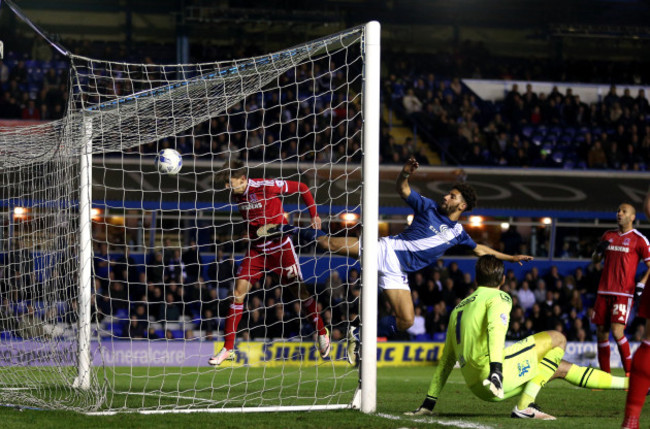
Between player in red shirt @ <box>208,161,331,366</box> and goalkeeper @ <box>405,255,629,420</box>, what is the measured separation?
8.97 ft

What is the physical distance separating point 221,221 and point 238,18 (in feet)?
24.1

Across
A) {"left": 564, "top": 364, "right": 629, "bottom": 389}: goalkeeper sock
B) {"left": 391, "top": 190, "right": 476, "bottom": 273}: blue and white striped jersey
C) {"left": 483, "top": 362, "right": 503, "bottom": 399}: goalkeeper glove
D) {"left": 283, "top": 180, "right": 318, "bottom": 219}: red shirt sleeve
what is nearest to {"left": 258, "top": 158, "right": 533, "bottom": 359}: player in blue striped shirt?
{"left": 391, "top": 190, "right": 476, "bottom": 273}: blue and white striped jersey

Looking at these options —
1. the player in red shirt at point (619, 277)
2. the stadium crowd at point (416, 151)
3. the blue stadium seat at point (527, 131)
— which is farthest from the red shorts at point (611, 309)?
the blue stadium seat at point (527, 131)

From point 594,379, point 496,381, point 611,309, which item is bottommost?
point 611,309

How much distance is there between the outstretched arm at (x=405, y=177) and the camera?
7781 millimetres

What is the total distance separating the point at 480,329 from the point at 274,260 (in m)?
3.66

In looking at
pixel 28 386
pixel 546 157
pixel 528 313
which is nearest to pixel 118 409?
pixel 28 386

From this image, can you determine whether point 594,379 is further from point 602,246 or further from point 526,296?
point 526,296

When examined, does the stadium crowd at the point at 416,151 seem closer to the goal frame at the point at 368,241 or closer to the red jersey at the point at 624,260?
the red jersey at the point at 624,260

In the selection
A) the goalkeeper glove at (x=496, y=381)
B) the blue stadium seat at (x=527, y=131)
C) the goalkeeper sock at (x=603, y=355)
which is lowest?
the goalkeeper sock at (x=603, y=355)

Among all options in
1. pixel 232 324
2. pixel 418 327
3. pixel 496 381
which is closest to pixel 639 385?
pixel 496 381

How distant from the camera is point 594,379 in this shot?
7246 millimetres

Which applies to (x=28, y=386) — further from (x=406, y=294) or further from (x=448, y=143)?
(x=448, y=143)

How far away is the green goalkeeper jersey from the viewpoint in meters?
6.71
